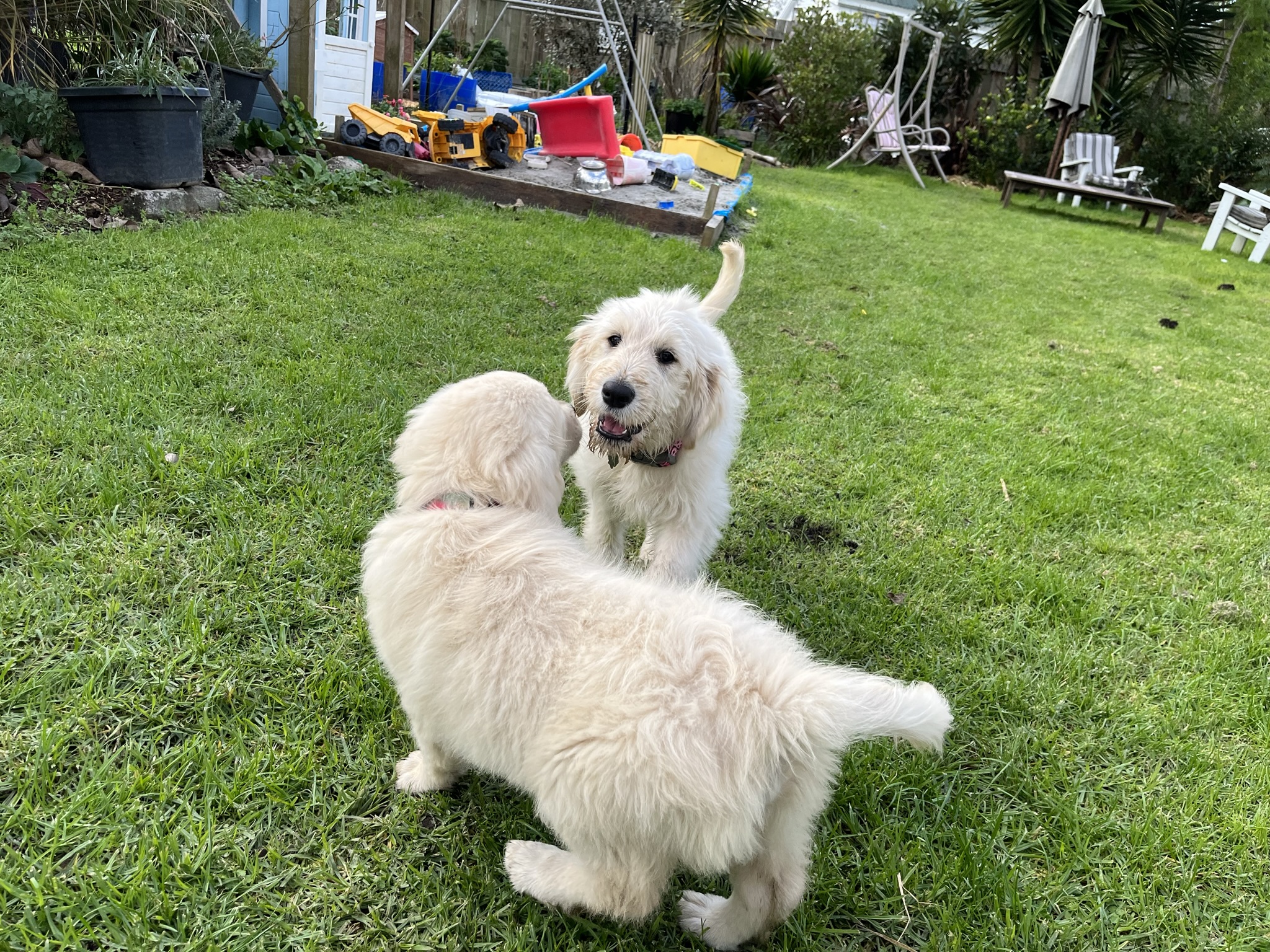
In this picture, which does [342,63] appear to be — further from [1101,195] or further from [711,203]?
[1101,195]

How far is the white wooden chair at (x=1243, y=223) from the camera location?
1141 cm

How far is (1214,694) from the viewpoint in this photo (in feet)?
8.93

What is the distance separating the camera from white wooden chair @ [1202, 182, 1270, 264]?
1141 centimetres

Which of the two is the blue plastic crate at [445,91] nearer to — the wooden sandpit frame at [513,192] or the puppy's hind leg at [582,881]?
the wooden sandpit frame at [513,192]

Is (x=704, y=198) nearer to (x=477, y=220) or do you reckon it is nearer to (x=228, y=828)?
(x=477, y=220)

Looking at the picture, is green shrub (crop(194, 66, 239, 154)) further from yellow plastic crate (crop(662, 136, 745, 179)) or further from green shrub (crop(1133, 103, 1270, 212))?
green shrub (crop(1133, 103, 1270, 212))

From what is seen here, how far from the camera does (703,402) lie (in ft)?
9.00

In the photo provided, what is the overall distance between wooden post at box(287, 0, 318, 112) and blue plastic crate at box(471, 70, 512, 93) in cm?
790

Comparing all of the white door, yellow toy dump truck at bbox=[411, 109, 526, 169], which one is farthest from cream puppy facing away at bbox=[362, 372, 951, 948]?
the white door

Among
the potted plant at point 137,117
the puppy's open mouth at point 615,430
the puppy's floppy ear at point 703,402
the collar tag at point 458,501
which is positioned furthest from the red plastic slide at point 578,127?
the collar tag at point 458,501

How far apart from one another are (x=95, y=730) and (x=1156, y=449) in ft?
18.3

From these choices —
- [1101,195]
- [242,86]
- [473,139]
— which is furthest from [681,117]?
[242,86]

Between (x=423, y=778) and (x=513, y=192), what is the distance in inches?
276

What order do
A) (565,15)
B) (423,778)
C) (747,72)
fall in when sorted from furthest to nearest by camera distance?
(747,72)
(565,15)
(423,778)
